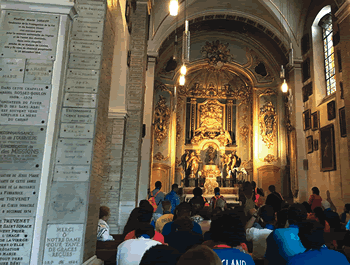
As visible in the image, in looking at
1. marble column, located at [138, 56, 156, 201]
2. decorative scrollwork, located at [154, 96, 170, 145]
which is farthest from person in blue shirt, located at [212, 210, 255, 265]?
decorative scrollwork, located at [154, 96, 170, 145]

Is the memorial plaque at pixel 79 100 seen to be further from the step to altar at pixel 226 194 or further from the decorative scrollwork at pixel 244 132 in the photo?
the decorative scrollwork at pixel 244 132

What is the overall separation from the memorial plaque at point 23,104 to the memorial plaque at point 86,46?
2.25ft

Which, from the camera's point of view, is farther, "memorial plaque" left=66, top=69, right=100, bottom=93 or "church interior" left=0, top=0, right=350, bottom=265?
"memorial plaque" left=66, top=69, right=100, bottom=93

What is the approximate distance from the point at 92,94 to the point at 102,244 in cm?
216

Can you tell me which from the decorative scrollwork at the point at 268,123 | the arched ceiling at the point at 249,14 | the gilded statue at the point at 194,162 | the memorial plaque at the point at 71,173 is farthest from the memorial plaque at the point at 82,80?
the decorative scrollwork at the point at 268,123

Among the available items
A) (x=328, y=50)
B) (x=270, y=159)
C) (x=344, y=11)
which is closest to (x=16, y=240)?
(x=344, y=11)

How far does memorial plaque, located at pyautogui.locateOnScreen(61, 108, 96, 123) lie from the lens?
3.43 m

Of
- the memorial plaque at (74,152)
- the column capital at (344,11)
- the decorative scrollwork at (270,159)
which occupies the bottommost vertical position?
the memorial plaque at (74,152)

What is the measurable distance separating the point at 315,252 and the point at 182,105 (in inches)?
559

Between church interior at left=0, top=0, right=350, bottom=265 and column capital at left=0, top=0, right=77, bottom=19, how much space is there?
0.01 metres

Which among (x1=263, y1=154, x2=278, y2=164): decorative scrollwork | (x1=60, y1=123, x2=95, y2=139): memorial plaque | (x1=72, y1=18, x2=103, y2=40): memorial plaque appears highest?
(x1=72, y1=18, x2=103, y2=40): memorial plaque

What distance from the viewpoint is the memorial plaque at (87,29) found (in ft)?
12.1

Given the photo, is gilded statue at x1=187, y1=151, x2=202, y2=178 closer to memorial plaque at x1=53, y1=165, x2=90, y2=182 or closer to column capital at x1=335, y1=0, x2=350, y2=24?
column capital at x1=335, y1=0, x2=350, y2=24

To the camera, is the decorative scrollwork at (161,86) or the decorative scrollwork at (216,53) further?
the decorative scrollwork at (216,53)
